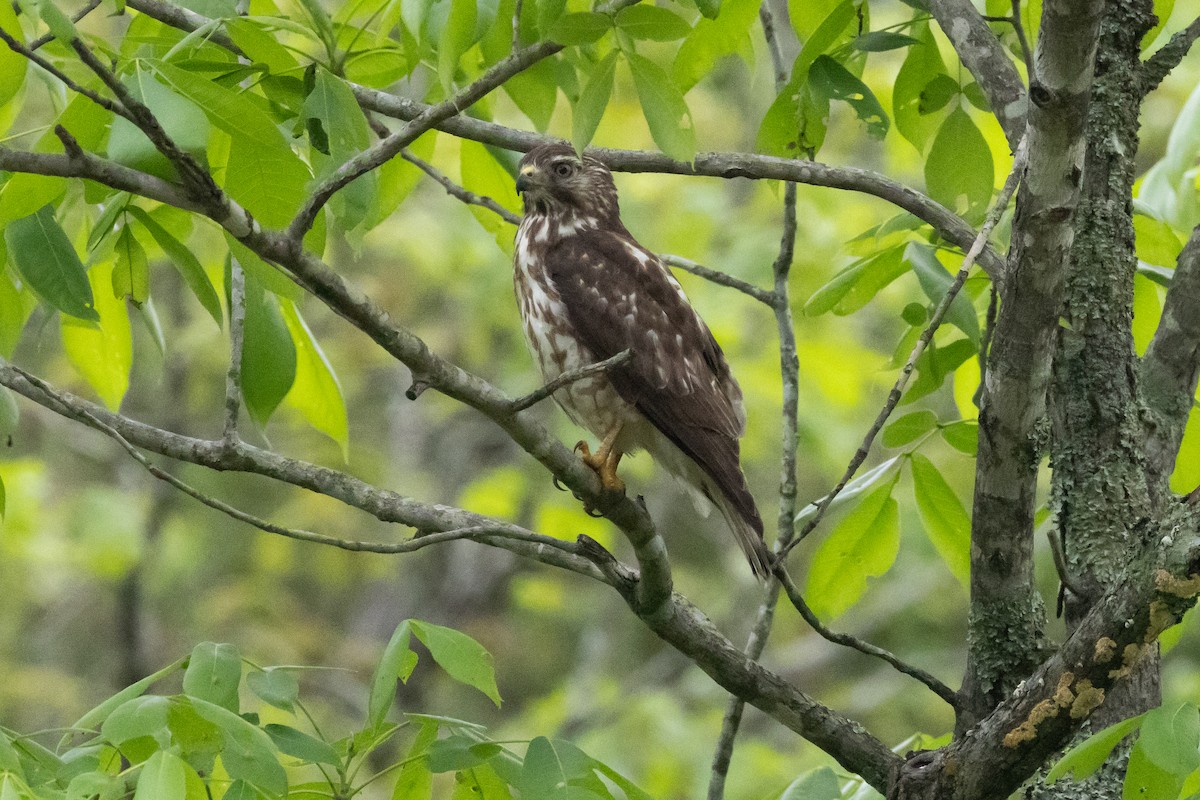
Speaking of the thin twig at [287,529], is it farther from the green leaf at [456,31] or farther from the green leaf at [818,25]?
the green leaf at [818,25]

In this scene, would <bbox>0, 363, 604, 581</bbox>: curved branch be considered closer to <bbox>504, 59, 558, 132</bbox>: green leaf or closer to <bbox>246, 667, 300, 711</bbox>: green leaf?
<bbox>246, 667, 300, 711</bbox>: green leaf

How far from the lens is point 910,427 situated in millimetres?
3287

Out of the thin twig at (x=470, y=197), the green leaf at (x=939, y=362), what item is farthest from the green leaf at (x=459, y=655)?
the thin twig at (x=470, y=197)

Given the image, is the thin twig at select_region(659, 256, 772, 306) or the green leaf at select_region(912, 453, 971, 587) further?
the thin twig at select_region(659, 256, 772, 306)

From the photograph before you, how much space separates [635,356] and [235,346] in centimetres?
142

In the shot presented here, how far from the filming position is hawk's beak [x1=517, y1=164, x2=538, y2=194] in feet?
15.0

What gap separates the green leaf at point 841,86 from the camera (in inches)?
123

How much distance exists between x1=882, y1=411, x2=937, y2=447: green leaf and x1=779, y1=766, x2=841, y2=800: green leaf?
857 mm

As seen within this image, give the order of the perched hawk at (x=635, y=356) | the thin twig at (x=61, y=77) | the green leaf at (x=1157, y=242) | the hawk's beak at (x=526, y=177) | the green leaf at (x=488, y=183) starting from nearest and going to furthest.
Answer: the thin twig at (x=61, y=77) < the green leaf at (x=1157, y=242) < the green leaf at (x=488, y=183) < the perched hawk at (x=635, y=356) < the hawk's beak at (x=526, y=177)

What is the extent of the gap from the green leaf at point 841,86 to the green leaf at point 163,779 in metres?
2.07

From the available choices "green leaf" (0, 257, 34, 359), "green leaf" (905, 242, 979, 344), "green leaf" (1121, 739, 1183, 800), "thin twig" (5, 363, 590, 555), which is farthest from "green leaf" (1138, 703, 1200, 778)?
"green leaf" (0, 257, 34, 359)

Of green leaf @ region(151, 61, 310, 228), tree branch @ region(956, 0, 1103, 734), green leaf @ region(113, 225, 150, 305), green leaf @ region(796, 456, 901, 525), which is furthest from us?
green leaf @ region(796, 456, 901, 525)

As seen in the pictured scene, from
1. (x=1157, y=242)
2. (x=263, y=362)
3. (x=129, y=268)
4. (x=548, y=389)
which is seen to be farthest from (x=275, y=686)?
(x=1157, y=242)

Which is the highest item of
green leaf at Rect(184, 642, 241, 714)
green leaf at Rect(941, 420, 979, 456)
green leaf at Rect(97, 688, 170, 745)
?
green leaf at Rect(941, 420, 979, 456)
